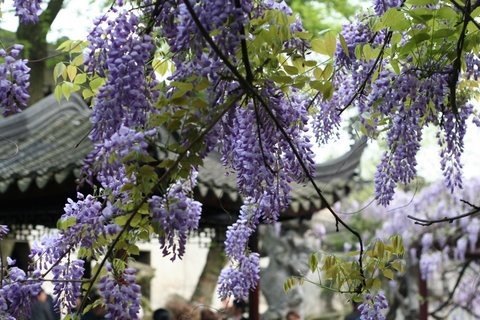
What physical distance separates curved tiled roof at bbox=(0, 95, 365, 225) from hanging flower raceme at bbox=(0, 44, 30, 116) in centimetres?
313

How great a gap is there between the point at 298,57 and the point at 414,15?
35cm

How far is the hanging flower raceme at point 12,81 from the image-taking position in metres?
2.62

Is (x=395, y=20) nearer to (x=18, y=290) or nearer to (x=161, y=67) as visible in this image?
(x=161, y=67)

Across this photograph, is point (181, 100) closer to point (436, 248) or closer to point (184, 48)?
point (184, 48)

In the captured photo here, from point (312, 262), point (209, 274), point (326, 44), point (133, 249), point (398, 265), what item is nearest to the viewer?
point (133, 249)

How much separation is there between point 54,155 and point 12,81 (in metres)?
3.77

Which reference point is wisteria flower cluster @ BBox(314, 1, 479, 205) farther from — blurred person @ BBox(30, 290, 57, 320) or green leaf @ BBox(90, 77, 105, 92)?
blurred person @ BBox(30, 290, 57, 320)

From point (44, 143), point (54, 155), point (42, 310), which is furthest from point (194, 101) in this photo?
point (42, 310)

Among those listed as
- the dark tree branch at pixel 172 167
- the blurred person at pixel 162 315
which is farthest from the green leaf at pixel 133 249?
the blurred person at pixel 162 315

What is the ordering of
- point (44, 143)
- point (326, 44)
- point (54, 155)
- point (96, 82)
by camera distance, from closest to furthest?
point (326, 44), point (96, 82), point (54, 155), point (44, 143)

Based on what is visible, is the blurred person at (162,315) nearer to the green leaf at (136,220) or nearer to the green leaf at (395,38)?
the green leaf at (395,38)

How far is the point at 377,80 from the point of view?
298 centimetres

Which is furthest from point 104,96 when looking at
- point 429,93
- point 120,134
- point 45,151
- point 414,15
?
point 45,151

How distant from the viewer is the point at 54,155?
638cm
